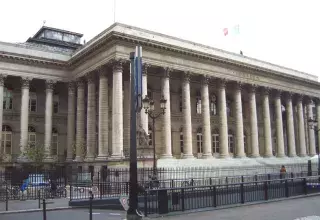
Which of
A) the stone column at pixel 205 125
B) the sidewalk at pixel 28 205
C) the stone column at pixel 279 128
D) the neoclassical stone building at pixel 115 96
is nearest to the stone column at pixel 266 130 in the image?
the neoclassical stone building at pixel 115 96

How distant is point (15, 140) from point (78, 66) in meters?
9.61

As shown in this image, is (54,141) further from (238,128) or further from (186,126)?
Result: (238,128)

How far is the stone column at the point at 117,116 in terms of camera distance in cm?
3022

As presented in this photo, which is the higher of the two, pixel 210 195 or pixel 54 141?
pixel 54 141

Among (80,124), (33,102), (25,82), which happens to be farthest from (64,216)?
(33,102)

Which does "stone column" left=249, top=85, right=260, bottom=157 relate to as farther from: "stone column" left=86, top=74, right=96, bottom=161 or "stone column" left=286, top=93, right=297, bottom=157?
"stone column" left=86, top=74, right=96, bottom=161

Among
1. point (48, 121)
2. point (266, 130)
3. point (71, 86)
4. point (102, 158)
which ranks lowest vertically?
point (102, 158)

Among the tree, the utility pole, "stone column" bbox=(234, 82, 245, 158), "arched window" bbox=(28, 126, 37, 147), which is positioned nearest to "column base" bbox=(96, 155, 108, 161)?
the tree

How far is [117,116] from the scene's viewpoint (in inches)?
1206

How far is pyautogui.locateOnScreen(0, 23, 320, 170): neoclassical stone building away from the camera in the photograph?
3231 centimetres

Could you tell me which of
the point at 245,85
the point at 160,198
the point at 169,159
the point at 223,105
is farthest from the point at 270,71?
the point at 160,198

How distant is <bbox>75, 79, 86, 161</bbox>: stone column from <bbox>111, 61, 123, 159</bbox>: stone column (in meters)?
6.68

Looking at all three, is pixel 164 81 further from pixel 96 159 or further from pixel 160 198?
pixel 160 198

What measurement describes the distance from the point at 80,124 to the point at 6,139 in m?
7.49
